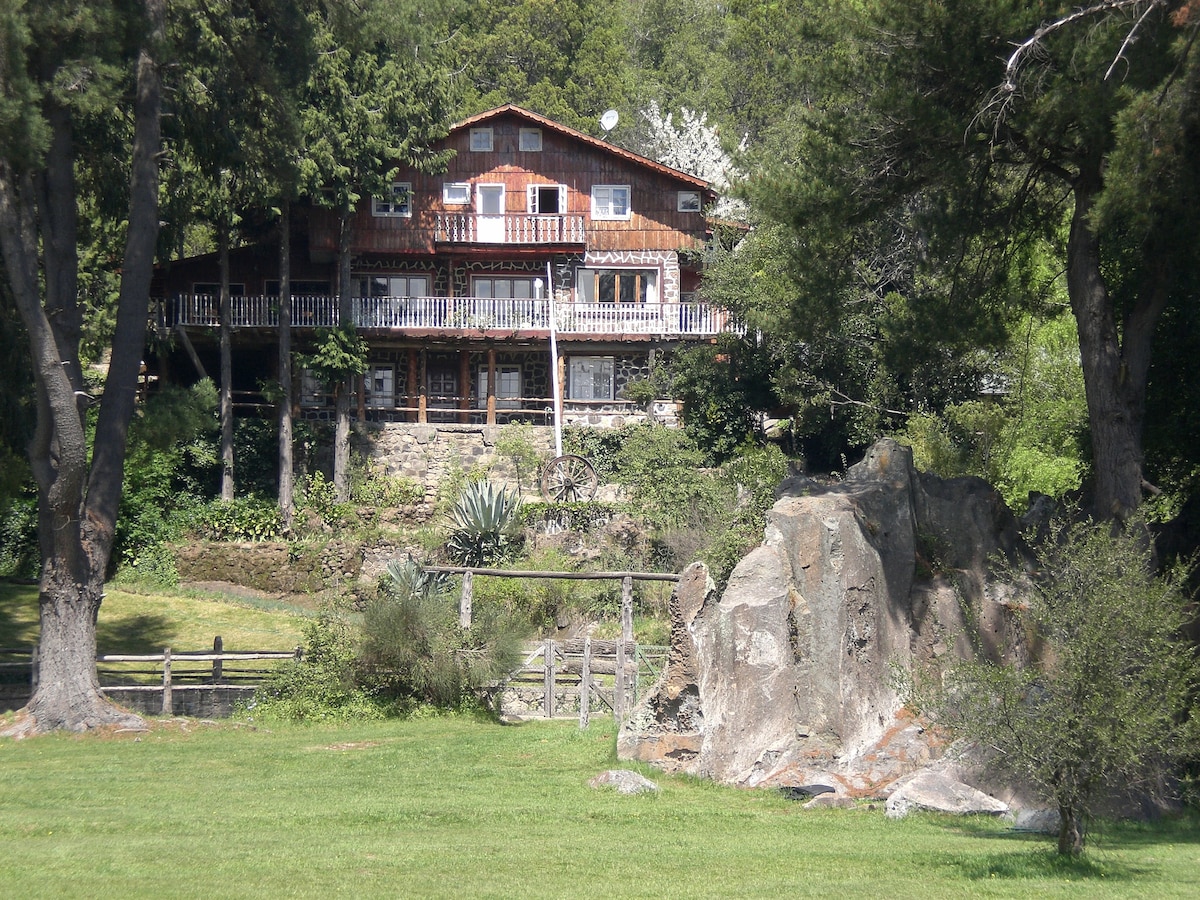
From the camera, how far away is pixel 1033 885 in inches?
412

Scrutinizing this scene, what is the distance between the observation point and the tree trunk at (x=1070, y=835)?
11359mm

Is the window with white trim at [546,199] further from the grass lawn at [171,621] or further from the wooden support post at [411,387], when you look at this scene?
the grass lawn at [171,621]

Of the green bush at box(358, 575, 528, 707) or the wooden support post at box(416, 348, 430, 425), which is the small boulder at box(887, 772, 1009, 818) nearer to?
the green bush at box(358, 575, 528, 707)

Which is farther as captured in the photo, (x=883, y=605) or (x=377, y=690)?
(x=377, y=690)

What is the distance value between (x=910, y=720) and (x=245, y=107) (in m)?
14.5

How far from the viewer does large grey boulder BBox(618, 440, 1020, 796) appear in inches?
595

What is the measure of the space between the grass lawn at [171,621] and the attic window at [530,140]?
1689 cm

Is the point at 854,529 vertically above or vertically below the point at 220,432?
below

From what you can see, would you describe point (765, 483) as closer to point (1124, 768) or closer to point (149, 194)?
point (149, 194)

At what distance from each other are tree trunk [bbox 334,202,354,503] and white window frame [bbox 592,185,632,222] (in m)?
7.71

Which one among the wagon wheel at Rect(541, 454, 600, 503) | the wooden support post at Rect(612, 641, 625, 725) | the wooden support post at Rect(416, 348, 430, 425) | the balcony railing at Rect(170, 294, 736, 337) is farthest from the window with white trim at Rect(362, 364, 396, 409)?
the wooden support post at Rect(612, 641, 625, 725)

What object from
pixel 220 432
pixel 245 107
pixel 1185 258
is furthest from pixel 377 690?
pixel 220 432

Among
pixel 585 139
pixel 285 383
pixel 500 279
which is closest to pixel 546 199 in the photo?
pixel 585 139

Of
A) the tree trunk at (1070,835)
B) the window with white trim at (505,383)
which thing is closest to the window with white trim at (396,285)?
the window with white trim at (505,383)
